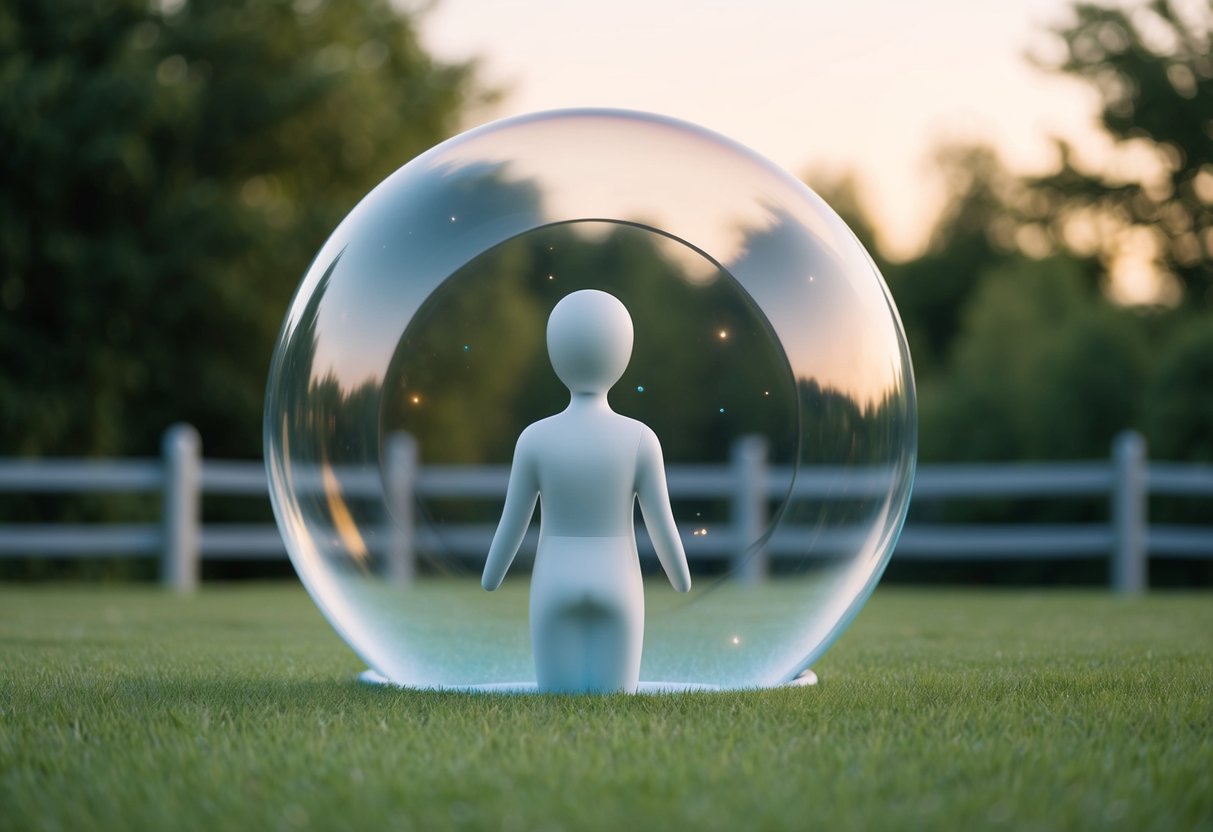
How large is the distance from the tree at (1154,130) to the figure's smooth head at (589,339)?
1640 centimetres

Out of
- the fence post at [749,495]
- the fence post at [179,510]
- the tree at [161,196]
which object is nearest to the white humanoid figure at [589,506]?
the fence post at [749,495]

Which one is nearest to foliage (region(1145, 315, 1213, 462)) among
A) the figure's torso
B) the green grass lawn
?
the green grass lawn

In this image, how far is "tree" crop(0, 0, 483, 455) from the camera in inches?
597

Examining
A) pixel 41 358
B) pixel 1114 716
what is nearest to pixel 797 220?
pixel 1114 716

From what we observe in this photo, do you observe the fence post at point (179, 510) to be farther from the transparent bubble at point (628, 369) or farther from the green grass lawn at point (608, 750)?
the transparent bubble at point (628, 369)

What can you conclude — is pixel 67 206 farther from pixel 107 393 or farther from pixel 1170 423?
pixel 1170 423

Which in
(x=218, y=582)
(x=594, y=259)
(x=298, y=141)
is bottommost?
(x=218, y=582)

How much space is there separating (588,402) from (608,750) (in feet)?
3.57

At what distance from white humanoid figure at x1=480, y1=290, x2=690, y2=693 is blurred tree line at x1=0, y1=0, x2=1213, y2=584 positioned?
34.3ft

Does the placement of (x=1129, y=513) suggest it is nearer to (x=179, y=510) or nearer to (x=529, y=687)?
(x=179, y=510)

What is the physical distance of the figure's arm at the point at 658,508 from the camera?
3568 millimetres

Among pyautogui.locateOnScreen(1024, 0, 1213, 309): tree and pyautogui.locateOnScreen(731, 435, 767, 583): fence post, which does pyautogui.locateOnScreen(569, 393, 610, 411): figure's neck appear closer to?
pyautogui.locateOnScreen(731, 435, 767, 583): fence post

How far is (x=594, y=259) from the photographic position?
4.07m

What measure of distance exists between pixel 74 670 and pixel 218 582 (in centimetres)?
1381
